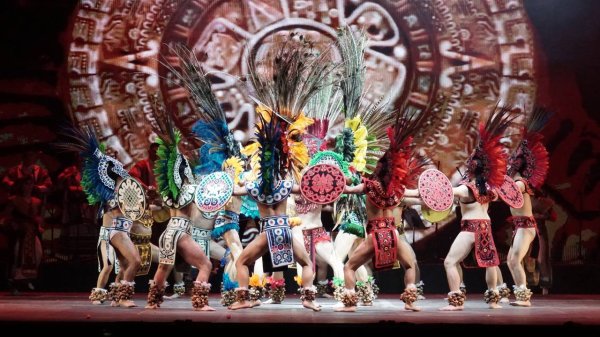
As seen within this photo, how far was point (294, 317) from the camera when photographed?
228 inches

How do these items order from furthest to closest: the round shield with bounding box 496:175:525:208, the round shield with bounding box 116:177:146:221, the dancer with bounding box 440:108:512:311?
the round shield with bounding box 496:175:525:208 < the round shield with bounding box 116:177:146:221 < the dancer with bounding box 440:108:512:311

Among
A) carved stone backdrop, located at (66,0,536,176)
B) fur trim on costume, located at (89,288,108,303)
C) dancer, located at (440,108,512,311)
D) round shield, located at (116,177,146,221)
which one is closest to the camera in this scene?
dancer, located at (440,108,512,311)

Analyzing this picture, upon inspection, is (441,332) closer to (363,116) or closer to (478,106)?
(363,116)

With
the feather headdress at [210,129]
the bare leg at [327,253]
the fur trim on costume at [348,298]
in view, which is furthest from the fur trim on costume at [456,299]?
the feather headdress at [210,129]

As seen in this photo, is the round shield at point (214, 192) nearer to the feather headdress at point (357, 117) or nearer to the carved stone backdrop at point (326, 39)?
the feather headdress at point (357, 117)

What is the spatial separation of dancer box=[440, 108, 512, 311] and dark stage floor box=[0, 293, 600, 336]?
1.26 ft

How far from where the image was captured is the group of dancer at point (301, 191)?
6.61 metres

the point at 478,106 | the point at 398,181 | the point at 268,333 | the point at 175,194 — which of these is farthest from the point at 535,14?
the point at 268,333

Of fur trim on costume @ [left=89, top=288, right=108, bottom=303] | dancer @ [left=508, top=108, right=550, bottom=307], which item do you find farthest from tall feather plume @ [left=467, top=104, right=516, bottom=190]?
fur trim on costume @ [left=89, top=288, right=108, bottom=303]

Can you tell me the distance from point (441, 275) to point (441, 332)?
4397 mm

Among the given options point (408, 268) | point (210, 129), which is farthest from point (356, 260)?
point (210, 129)

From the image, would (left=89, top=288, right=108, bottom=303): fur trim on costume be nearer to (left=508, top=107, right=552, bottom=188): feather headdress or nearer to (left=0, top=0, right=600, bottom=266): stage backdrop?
(left=0, top=0, right=600, bottom=266): stage backdrop

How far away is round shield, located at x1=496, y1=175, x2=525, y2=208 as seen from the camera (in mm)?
7336

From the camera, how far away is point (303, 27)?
9.49m
